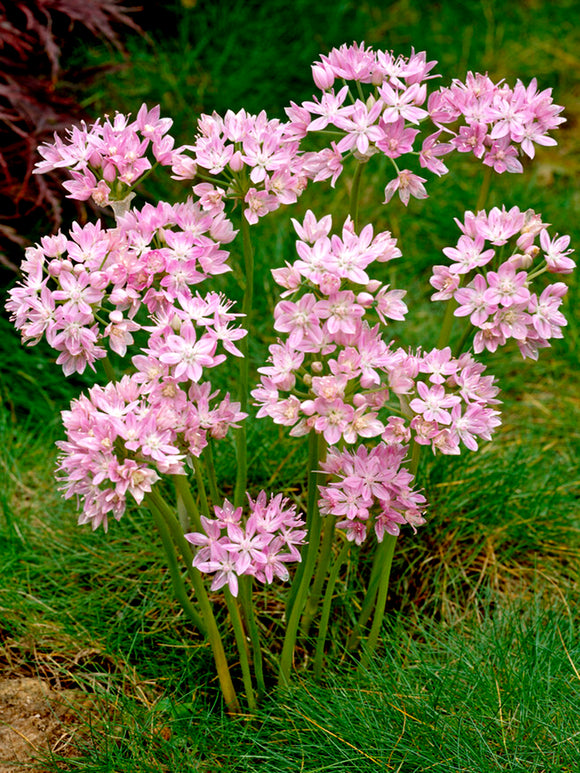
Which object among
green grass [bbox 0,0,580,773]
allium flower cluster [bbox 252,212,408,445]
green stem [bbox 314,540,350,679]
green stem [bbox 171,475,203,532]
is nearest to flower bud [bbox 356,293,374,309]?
allium flower cluster [bbox 252,212,408,445]

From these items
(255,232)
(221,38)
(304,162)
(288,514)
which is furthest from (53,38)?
(288,514)

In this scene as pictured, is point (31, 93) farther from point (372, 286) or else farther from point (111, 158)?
point (372, 286)

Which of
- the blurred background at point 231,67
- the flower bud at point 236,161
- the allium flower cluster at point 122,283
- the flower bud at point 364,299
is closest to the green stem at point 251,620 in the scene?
the allium flower cluster at point 122,283

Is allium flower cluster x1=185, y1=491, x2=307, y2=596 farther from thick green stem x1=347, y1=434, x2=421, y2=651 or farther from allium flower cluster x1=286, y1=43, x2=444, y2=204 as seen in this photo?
allium flower cluster x1=286, y1=43, x2=444, y2=204

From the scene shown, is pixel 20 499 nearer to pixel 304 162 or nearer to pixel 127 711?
pixel 127 711

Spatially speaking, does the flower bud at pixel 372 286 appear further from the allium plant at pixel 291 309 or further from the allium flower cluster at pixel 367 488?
the allium flower cluster at pixel 367 488

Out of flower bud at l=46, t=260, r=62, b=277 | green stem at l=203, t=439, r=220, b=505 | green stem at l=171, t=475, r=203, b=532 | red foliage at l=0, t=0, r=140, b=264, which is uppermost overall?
red foliage at l=0, t=0, r=140, b=264
